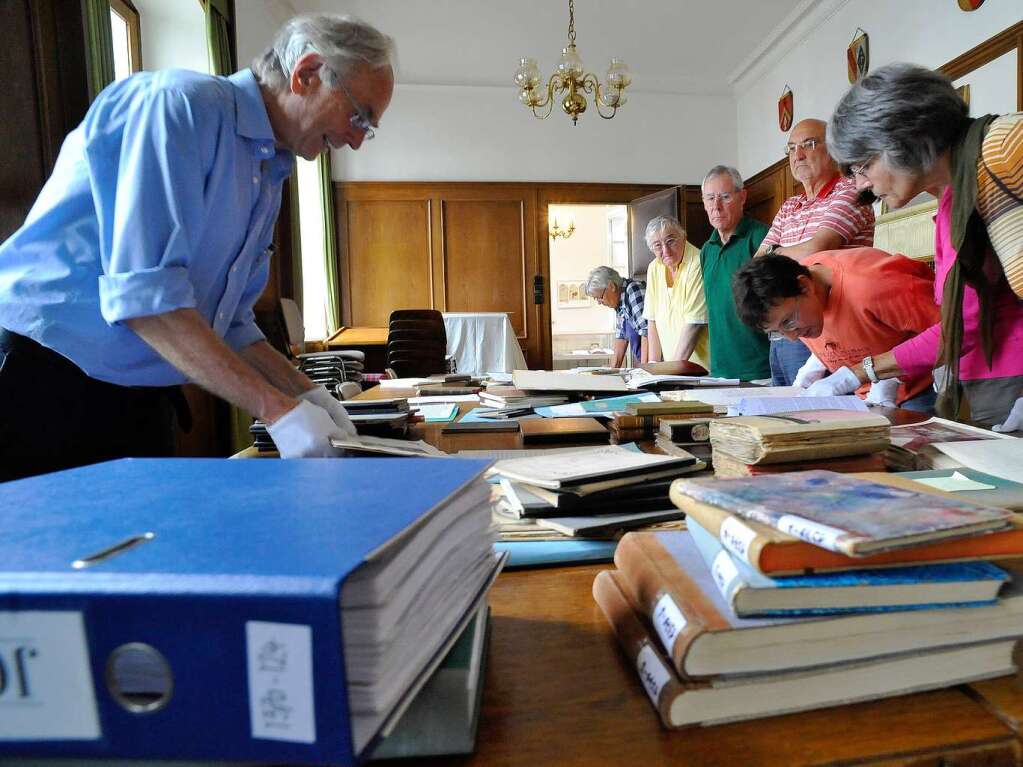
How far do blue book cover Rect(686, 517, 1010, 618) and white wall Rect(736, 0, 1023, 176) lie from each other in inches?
177

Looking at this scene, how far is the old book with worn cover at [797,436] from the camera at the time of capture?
0.75 meters

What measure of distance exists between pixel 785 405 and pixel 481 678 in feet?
3.44

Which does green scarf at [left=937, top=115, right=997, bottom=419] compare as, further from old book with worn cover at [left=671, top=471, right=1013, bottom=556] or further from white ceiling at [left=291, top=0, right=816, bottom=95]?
white ceiling at [left=291, top=0, right=816, bottom=95]

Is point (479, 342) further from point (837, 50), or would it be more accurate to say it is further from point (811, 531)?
point (811, 531)

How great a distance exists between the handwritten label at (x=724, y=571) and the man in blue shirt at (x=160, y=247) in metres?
0.72

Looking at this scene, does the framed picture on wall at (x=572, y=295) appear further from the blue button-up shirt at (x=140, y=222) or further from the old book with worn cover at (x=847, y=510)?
the old book with worn cover at (x=847, y=510)

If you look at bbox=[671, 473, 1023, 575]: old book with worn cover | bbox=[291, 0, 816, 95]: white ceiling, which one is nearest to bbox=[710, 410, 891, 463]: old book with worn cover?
bbox=[671, 473, 1023, 575]: old book with worn cover

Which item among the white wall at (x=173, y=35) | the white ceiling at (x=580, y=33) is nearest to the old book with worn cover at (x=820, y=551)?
the white wall at (x=173, y=35)

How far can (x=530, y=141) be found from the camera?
695 cm

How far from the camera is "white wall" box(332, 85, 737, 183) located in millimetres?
6766

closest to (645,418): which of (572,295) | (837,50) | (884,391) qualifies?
(884,391)

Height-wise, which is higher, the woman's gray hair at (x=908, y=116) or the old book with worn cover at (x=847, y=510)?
the woman's gray hair at (x=908, y=116)

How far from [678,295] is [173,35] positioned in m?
3.25

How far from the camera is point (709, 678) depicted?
368 millimetres
